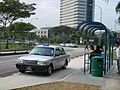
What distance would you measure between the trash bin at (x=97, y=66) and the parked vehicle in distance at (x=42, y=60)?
207cm

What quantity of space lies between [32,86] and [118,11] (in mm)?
6860

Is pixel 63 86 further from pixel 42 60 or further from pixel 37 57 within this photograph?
pixel 37 57

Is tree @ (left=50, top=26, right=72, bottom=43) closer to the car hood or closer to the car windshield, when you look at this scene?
the car windshield

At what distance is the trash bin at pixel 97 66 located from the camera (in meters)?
16.9

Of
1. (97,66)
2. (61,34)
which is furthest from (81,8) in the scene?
(61,34)

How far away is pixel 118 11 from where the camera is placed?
17.4m

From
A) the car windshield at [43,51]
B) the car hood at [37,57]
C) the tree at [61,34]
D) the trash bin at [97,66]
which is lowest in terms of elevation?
the trash bin at [97,66]

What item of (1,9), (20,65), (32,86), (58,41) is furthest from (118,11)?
(58,41)

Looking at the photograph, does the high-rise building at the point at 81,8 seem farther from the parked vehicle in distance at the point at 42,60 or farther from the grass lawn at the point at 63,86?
the grass lawn at the point at 63,86

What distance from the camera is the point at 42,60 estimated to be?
16.4 m

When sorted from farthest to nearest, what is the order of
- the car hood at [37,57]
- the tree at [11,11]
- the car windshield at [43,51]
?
1. the tree at [11,11]
2. the car windshield at [43,51]
3. the car hood at [37,57]

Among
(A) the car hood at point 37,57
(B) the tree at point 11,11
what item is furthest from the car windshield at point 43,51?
(B) the tree at point 11,11

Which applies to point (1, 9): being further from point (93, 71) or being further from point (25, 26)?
point (93, 71)

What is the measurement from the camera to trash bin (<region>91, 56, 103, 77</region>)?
16.9 m
